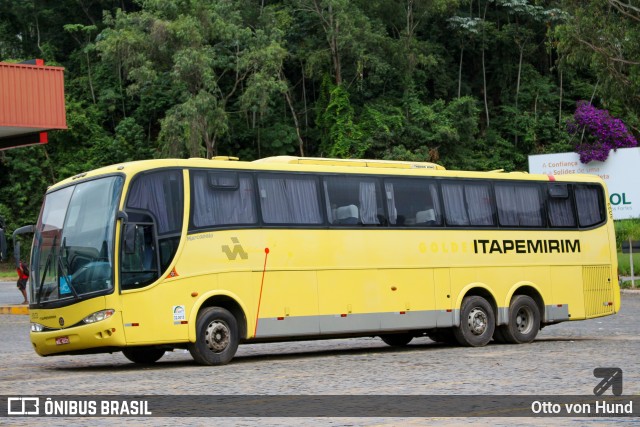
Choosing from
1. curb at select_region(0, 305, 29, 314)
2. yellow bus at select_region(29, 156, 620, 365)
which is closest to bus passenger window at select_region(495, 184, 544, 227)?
yellow bus at select_region(29, 156, 620, 365)

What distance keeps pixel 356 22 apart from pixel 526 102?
12.5 metres

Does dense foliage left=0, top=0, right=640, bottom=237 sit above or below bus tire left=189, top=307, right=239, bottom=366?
above

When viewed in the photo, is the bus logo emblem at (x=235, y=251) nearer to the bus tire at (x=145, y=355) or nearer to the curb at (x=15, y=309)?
the bus tire at (x=145, y=355)

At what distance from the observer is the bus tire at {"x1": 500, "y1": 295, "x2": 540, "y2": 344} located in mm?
22375

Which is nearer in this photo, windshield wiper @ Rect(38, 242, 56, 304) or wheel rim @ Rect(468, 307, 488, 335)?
windshield wiper @ Rect(38, 242, 56, 304)

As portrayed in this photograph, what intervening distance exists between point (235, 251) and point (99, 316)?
253cm

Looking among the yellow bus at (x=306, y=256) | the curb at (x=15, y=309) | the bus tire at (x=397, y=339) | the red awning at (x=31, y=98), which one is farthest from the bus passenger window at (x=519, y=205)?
the curb at (x=15, y=309)

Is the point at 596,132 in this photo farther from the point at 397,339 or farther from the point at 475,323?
the point at 475,323

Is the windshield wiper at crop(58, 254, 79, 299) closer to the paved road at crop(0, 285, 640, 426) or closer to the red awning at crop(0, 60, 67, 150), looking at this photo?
the paved road at crop(0, 285, 640, 426)

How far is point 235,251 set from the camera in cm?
1878

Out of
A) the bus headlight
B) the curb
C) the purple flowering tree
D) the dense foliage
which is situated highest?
the dense foliage

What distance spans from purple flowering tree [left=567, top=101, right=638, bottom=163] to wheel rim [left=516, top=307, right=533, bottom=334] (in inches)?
1477

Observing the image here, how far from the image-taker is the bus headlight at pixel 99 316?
681 inches

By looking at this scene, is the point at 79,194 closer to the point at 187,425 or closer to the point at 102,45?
the point at 187,425
